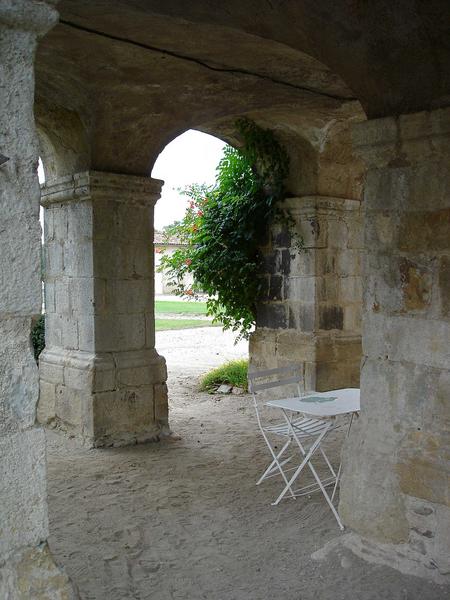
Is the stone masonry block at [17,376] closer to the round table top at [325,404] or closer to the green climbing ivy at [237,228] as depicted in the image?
the round table top at [325,404]

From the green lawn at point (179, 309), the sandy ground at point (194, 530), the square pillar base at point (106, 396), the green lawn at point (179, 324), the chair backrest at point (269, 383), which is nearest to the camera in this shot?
the sandy ground at point (194, 530)

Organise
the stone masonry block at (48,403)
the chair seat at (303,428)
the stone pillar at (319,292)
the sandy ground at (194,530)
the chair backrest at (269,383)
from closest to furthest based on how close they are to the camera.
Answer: the sandy ground at (194,530) → the chair seat at (303,428) → the chair backrest at (269,383) → the stone masonry block at (48,403) → the stone pillar at (319,292)

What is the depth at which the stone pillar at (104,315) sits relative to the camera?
5559 mm

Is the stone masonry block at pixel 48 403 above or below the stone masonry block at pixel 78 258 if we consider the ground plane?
below

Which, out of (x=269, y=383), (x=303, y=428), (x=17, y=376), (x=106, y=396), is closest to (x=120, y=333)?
(x=106, y=396)

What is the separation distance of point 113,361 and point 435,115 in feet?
11.4

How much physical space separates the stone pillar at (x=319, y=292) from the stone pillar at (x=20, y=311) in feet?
18.0

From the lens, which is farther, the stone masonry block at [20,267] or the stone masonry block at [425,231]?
the stone masonry block at [425,231]

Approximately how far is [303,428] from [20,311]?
2885mm

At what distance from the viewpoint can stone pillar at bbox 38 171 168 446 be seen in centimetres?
556

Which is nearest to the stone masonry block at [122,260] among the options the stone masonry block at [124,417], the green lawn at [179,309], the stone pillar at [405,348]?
the stone masonry block at [124,417]

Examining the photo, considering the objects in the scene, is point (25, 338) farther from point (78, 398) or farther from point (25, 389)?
point (78, 398)

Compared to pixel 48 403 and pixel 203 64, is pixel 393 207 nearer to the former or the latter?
pixel 203 64

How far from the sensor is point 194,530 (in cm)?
385
